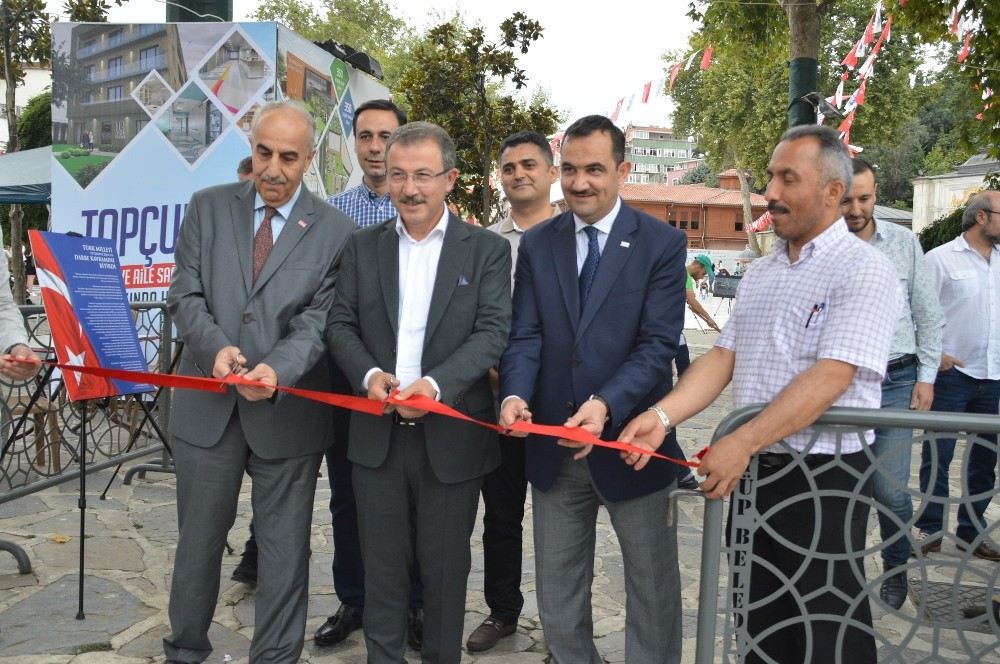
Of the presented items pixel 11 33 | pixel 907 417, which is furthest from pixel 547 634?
pixel 11 33

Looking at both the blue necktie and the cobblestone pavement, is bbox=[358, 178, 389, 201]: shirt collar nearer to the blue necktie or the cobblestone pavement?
the blue necktie

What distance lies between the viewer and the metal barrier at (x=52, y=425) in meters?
4.71

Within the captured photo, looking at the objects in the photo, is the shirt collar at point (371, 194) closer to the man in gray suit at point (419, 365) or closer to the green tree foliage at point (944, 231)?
the man in gray suit at point (419, 365)

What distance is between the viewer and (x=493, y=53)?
36.4 feet

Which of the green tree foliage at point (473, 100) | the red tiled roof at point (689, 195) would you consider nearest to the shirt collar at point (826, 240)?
the green tree foliage at point (473, 100)

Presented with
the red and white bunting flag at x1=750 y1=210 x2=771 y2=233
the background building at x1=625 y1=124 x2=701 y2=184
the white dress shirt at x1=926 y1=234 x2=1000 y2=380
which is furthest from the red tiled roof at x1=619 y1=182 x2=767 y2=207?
the white dress shirt at x1=926 y1=234 x2=1000 y2=380

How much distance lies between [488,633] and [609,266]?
180cm

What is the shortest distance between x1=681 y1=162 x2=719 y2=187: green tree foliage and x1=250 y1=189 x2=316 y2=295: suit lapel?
92.7m

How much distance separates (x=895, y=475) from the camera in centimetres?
328

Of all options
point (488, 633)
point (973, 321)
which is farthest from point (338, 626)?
point (973, 321)

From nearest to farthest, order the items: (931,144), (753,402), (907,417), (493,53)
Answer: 1. (907,417)
2. (753,402)
3. (493,53)
4. (931,144)

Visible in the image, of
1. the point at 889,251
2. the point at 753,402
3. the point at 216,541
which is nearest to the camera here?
the point at 753,402

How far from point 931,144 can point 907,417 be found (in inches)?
3054

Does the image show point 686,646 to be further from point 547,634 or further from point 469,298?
point 469,298
